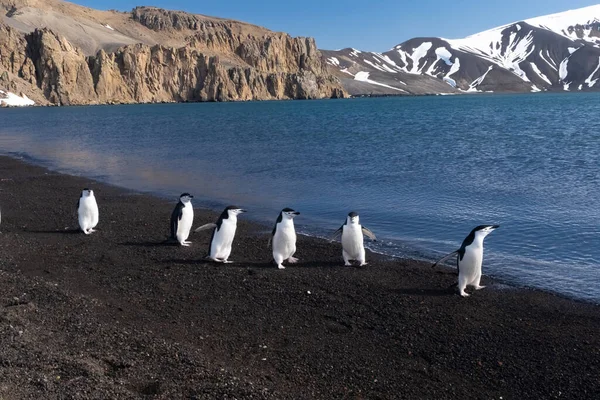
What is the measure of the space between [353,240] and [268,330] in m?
3.56

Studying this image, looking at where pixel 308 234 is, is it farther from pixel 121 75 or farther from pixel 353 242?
pixel 121 75

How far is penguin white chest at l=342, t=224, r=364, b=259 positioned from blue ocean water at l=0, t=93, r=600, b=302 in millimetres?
1408

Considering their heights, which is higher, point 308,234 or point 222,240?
point 222,240

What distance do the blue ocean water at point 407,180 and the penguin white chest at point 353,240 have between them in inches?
55.4

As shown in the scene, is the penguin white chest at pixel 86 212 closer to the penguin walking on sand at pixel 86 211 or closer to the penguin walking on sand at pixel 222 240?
the penguin walking on sand at pixel 86 211

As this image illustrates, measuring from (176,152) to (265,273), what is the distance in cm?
2690

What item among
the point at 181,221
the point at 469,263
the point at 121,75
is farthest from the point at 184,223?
the point at 121,75

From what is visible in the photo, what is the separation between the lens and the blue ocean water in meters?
12.9

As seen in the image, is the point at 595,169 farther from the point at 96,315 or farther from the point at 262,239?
the point at 96,315

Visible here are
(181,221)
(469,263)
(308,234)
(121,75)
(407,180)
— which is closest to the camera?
(469,263)

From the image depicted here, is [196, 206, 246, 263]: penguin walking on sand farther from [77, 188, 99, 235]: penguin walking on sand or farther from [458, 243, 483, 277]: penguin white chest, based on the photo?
[458, 243, 483, 277]: penguin white chest

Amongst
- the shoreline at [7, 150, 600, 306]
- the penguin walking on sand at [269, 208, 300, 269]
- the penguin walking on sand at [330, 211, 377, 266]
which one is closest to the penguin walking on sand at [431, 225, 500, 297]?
the shoreline at [7, 150, 600, 306]

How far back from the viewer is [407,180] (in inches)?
926

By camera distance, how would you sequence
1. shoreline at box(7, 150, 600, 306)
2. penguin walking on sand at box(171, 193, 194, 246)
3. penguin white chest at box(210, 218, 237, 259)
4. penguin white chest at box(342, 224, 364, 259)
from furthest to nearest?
1. penguin walking on sand at box(171, 193, 194, 246)
2. penguin white chest at box(210, 218, 237, 259)
3. penguin white chest at box(342, 224, 364, 259)
4. shoreline at box(7, 150, 600, 306)
